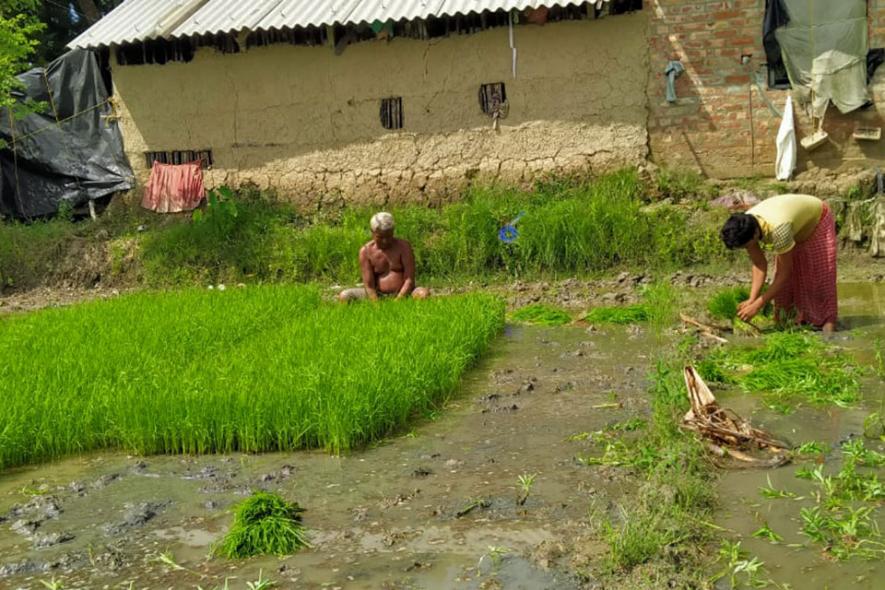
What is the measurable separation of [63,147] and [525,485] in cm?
1135

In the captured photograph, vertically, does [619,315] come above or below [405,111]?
below

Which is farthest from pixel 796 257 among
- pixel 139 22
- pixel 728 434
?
pixel 139 22

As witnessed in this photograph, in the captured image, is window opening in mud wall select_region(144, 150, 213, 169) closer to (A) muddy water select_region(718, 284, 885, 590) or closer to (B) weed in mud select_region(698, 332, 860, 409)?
(B) weed in mud select_region(698, 332, 860, 409)

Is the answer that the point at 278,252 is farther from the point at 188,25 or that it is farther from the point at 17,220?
the point at 17,220

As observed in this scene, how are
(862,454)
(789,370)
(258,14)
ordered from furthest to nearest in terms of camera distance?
(258,14) → (789,370) → (862,454)

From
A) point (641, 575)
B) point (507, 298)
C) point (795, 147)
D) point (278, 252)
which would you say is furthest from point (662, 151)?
point (641, 575)

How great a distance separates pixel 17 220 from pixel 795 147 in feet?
33.9

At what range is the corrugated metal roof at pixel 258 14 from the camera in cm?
1111

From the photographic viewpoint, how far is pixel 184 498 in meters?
4.21

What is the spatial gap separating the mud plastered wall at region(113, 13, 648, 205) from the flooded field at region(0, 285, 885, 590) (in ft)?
20.1

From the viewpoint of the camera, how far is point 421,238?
10.7 meters

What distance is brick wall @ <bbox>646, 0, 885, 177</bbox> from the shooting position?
1052 centimetres

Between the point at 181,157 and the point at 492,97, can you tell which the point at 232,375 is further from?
the point at 181,157

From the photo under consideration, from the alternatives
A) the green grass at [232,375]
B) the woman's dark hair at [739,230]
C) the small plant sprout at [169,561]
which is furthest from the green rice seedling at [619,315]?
the small plant sprout at [169,561]
